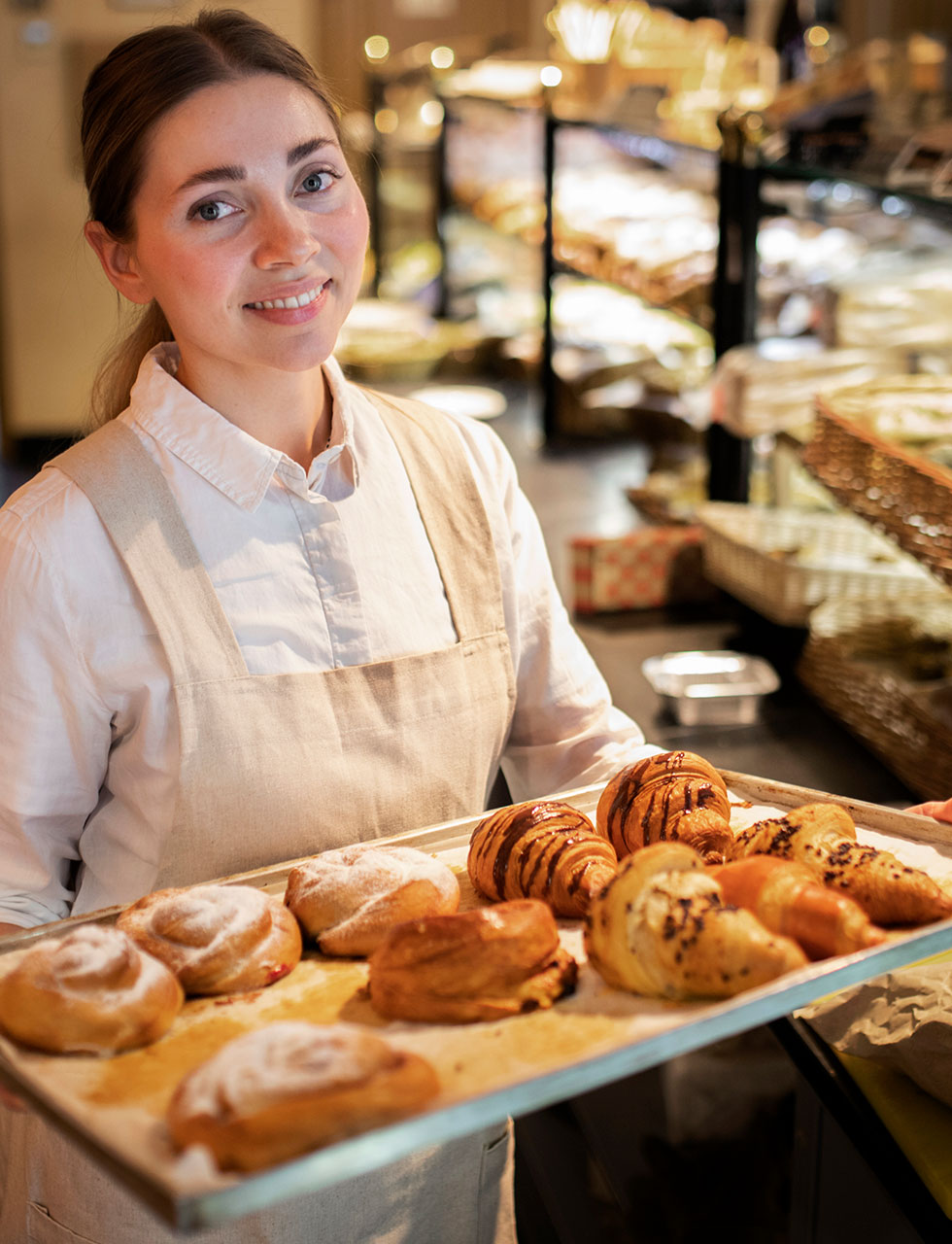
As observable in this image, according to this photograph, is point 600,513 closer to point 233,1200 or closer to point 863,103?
point 863,103

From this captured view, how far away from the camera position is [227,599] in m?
1.17

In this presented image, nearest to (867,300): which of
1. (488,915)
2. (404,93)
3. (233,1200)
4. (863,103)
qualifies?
(863,103)

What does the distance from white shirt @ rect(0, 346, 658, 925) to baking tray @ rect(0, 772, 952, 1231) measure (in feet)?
0.89

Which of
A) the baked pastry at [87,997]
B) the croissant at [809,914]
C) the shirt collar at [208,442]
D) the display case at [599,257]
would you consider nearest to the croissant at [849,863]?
the croissant at [809,914]

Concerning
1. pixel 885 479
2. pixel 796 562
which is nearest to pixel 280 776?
pixel 885 479

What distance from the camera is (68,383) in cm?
578

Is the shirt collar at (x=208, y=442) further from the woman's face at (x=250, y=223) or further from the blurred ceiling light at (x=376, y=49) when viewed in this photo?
the blurred ceiling light at (x=376, y=49)

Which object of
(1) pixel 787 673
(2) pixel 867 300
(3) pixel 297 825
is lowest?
(1) pixel 787 673

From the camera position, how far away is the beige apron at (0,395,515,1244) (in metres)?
1.12

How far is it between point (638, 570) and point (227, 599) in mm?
1624

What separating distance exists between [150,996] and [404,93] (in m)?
5.42

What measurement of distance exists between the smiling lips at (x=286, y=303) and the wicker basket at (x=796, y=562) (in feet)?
4.78

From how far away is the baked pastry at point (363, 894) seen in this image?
89cm

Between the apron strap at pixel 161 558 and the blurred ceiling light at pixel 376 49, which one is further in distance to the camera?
the blurred ceiling light at pixel 376 49
